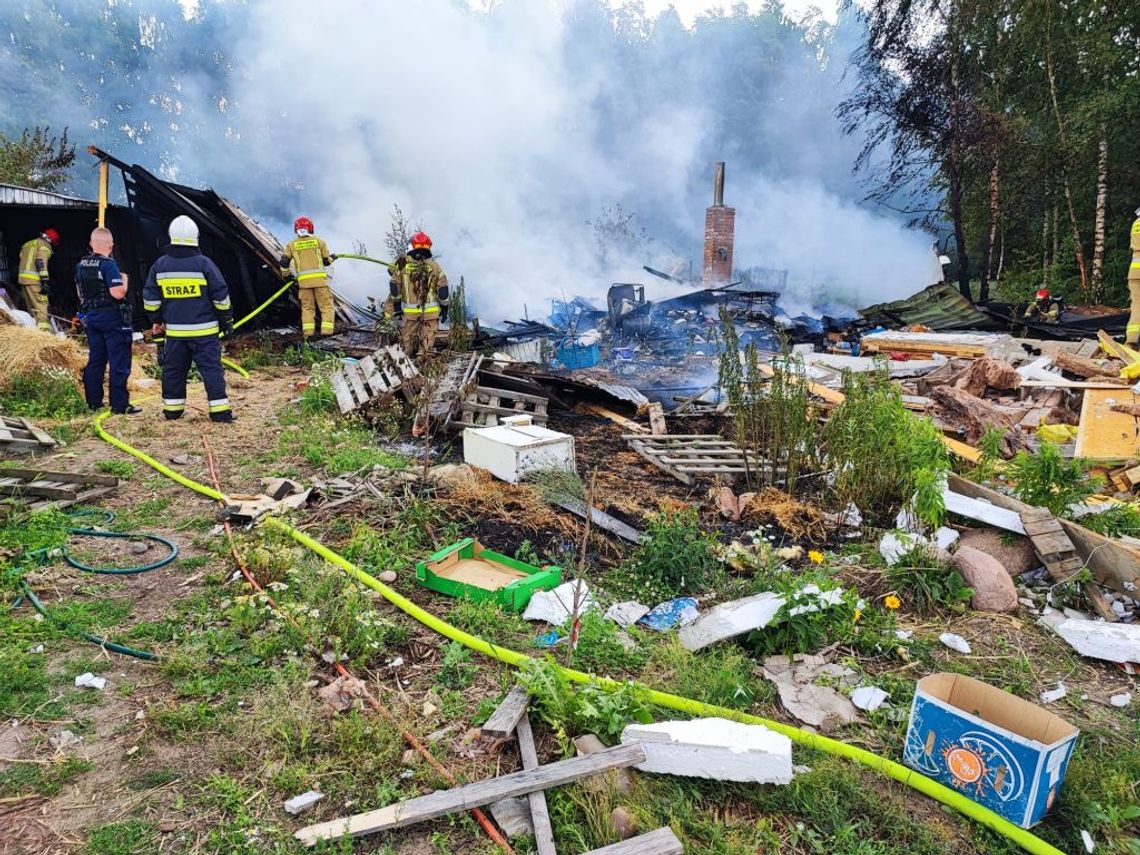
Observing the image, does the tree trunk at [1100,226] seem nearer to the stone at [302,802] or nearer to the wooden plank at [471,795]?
the wooden plank at [471,795]

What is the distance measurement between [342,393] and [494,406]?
1.65m

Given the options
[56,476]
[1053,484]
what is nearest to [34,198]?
[56,476]

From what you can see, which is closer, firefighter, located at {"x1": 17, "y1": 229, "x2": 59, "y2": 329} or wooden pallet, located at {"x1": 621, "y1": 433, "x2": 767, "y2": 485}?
wooden pallet, located at {"x1": 621, "y1": 433, "x2": 767, "y2": 485}

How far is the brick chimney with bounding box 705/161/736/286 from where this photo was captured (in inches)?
755

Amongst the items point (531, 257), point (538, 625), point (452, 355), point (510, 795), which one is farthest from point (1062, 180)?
point (510, 795)

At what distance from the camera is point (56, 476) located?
4781mm

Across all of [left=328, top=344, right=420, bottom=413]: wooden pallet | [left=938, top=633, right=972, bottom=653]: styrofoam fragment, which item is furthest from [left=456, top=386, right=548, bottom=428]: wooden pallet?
[left=938, top=633, right=972, bottom=653]: styrofoam fragment

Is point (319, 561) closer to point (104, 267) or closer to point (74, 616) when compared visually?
point (74, 616)

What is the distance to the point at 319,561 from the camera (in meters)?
3.99

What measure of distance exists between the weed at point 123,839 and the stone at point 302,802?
1.29 feet

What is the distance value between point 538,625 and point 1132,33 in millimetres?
18533

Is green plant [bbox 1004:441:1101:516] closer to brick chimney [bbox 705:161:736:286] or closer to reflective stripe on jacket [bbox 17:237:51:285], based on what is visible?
reflective stripe on jacket [bbox 17:237:51:285]

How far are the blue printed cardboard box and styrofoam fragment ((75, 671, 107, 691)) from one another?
3.24 meters

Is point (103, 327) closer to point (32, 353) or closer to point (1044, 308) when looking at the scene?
point (32, 353)
